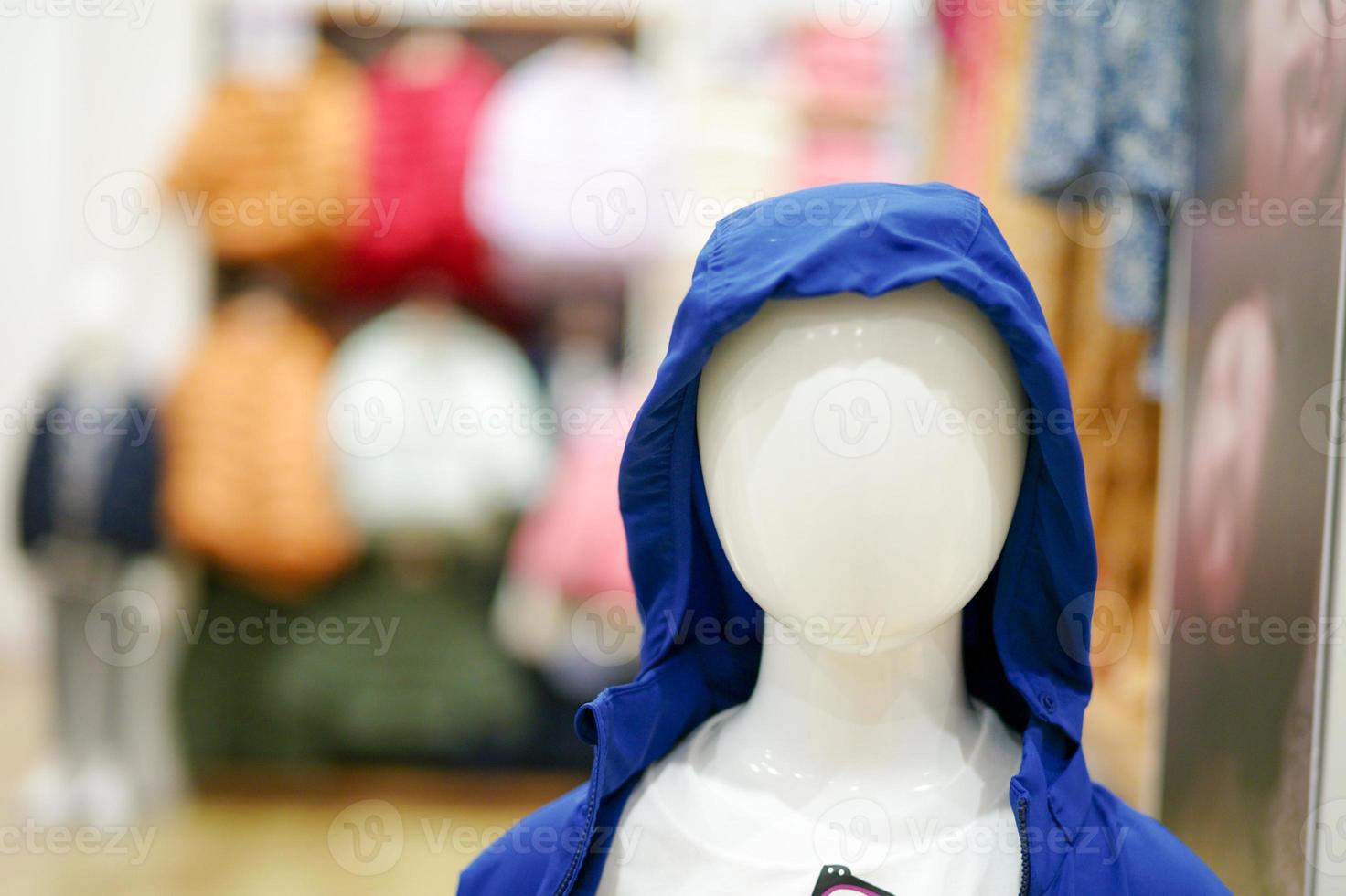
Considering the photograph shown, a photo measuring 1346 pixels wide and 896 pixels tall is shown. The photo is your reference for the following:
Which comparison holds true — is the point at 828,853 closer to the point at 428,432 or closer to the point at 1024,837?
the point at 1024,837

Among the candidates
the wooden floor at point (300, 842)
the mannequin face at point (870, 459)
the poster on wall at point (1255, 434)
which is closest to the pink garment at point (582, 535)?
the wooden floor at point (300, 842)

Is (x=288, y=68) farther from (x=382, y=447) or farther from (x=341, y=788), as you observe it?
(x=341, y=788)

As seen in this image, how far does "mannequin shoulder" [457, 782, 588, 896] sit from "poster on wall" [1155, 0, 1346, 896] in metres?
0.85

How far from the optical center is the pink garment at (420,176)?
13.5 feet

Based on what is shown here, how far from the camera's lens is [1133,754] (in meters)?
2.24

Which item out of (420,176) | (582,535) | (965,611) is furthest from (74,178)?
(965,611)

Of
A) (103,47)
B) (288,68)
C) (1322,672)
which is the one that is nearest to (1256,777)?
(1322,672)

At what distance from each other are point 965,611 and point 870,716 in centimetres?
24

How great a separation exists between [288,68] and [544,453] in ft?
5.20

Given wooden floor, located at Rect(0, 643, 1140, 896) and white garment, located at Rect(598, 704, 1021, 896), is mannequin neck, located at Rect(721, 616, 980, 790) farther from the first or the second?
wooden floor, located at Rect(0, 643, 1140, 896)

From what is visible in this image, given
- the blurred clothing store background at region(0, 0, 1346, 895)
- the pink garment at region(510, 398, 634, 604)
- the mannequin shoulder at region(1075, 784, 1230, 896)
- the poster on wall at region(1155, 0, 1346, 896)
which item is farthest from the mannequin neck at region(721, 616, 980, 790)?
the pink garment at region(510, 398, 634, 604)

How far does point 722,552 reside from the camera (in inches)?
57.8

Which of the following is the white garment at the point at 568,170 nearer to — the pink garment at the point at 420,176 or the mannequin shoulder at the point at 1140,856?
the pink garment at the point at 420,176

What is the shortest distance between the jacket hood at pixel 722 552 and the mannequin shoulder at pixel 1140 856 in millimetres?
44
